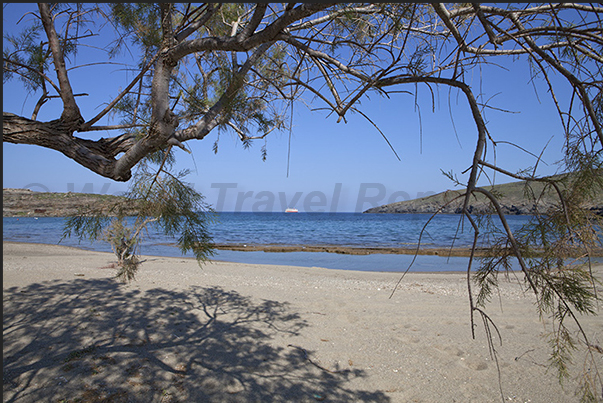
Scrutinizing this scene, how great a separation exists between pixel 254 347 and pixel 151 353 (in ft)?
3.06

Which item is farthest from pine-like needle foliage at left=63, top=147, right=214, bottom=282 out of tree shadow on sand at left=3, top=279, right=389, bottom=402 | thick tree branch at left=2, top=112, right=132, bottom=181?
tree shadow on sand at left=3, top=279, right=389, bottom=402

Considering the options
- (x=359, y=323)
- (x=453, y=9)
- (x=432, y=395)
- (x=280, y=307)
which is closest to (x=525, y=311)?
(x=359, y=323)

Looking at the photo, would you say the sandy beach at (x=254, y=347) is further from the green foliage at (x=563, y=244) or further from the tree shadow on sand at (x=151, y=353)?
the green foliage at (x=563, y=244)

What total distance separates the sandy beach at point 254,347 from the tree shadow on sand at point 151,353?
0.01m

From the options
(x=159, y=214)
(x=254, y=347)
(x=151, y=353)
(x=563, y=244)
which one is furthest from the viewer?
(x=254, y=347)

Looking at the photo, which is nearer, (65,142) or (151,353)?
(65,142)

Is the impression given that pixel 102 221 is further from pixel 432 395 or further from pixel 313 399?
pixel 432 395

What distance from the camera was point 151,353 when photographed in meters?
3.36

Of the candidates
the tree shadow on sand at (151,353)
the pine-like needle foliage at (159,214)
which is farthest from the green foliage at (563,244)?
the tree shadow on sand at (151,353)

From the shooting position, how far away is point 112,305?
4543mm

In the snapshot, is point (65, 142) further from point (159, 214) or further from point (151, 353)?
point (151, 353)

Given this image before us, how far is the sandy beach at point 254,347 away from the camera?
2875 mm

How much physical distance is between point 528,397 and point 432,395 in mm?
725

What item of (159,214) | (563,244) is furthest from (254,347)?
(563,244)
